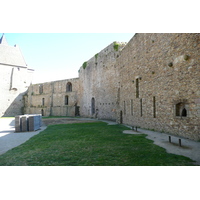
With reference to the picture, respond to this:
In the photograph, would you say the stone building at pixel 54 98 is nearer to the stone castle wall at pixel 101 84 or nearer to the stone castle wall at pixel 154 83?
the stone castle wall at pixel 101 84

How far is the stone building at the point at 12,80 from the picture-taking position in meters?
32.4

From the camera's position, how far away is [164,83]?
7.76 meters

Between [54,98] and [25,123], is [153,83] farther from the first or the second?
[54,98]

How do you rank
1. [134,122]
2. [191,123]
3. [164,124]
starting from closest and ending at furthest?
[191,123] → [164,124] → [134,122]

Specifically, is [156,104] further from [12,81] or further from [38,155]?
[12,81]

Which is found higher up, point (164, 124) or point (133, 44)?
point (133, 44)

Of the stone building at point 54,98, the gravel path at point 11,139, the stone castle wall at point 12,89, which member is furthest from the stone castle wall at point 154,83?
the stone castle wall at point 12,89

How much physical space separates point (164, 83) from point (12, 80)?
111 ft

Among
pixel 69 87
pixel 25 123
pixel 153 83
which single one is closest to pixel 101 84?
pixel 153 83

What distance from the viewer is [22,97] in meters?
34.9

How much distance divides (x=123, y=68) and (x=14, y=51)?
33270 millimetres

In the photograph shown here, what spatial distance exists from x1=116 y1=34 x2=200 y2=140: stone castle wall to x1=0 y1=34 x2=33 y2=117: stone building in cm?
2937

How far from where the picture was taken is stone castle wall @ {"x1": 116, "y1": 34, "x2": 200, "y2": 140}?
6.05 meters

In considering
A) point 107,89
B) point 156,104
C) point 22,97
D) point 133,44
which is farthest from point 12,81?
point 156,104
